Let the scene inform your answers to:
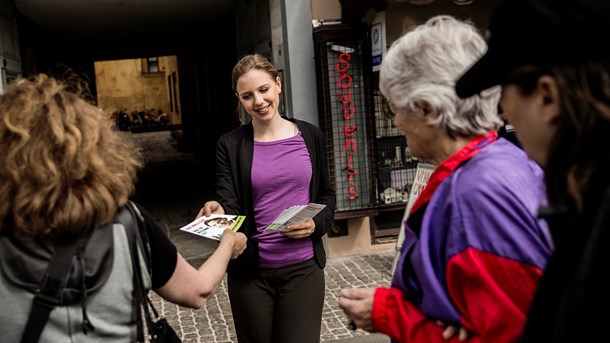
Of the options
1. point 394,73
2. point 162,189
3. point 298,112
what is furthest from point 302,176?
point 162,189

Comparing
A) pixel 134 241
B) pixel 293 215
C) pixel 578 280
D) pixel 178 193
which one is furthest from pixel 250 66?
pixel 178 193

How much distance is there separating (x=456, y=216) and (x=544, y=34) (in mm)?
606

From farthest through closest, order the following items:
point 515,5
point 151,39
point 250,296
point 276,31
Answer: point 151,39 < point 276,31 < point 250,296 < point 515,5

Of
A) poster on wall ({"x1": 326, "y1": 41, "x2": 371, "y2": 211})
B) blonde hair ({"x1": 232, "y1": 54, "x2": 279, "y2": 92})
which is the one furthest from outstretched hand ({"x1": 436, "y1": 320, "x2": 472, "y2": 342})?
poster on wall ({"x1": 326, "y1": 41, "x2": 371, "y2": 211})

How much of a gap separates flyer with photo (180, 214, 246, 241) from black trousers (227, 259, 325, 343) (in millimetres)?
358

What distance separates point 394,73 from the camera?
1831mm

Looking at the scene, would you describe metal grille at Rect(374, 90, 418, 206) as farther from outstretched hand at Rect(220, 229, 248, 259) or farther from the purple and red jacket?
the purple and red jacket

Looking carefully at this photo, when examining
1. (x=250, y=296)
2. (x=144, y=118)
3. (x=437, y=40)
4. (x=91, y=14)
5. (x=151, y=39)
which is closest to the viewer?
(x=437, y=40)

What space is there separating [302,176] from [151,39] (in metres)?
12.8

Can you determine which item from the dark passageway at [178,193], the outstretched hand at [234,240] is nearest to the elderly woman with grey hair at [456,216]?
the outstretched hand at [234,240]

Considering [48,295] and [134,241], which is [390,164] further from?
[48,295]

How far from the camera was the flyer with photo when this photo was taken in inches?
112

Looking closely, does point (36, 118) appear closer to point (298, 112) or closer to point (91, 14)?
point (298, 112)

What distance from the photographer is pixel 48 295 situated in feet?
5.59
